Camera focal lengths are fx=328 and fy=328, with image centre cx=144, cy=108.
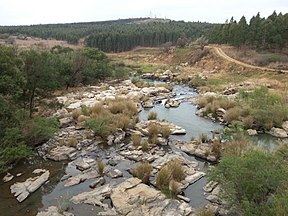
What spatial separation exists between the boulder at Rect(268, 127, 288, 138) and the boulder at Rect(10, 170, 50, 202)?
19.2 metres

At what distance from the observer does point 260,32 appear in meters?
63.2

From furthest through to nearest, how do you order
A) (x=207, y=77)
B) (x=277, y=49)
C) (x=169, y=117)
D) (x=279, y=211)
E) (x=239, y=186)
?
(x=277, y=49), (x=207, y=77), (x=169, y=117), (x=239, y=186), (x=279, y=211)

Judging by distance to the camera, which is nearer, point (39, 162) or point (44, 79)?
point (39, 162)

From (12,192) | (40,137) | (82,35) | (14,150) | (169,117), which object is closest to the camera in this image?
(12,192)

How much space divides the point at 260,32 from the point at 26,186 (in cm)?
5657

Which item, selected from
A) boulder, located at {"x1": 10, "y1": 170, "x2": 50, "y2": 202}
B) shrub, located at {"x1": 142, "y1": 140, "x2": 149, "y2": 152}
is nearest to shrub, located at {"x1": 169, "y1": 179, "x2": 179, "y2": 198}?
shrub, located at {"x1": 142, "y1": 140, "x2": 149, "y2": 152}

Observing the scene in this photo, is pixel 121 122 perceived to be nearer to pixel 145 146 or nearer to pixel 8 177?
pixel 145 146

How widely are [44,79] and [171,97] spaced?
22191mm

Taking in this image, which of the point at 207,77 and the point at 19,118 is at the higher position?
the point at 19,118

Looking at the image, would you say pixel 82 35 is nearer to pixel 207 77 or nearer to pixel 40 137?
pixel 207 77

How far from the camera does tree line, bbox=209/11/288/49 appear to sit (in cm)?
6031

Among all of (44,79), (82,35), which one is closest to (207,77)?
(44,79)

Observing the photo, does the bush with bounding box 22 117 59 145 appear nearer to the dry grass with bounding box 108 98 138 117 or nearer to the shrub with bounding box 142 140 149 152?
the shrub with bounding box 142 140 149 152

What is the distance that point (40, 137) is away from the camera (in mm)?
24047
